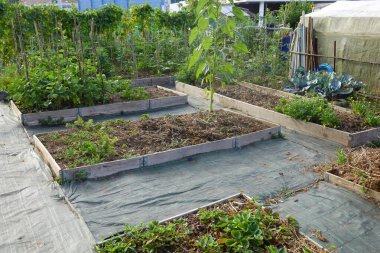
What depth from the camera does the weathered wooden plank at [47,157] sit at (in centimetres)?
439

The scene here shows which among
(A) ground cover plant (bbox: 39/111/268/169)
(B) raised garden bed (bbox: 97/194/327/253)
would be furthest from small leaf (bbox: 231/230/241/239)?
(A) ground cover plant (bbox: 39/111/268/169)

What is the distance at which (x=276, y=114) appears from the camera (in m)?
6.86

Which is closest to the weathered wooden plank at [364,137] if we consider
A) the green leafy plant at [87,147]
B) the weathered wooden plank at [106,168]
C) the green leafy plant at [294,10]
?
the weathered wooden plank at [106,168]

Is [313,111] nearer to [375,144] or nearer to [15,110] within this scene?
[375,144]

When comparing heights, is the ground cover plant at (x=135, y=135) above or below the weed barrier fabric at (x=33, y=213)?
above

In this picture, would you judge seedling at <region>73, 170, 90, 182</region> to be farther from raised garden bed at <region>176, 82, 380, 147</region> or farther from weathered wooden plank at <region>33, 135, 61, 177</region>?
raised garden bed at <region>176, 82, 380, 147</region>

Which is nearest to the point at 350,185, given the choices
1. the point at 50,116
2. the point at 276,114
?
the point at 276,114

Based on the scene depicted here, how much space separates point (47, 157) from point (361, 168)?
13.0ft

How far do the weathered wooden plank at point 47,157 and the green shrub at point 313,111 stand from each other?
4138 mm

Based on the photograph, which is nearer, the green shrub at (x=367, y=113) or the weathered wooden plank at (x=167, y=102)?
the green shrub at (x=367, y=113)

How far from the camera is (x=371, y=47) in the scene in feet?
26.9

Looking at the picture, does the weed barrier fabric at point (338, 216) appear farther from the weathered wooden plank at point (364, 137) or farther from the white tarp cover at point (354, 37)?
the white tarp cover at point (354, 37)

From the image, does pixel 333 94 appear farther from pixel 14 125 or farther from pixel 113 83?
pixel 14 125

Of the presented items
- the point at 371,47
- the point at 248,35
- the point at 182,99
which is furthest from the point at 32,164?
the point at 248,35
